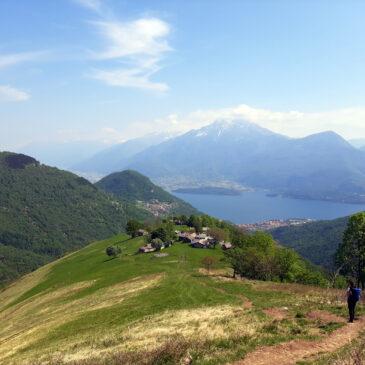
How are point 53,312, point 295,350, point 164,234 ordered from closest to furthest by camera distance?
point 295,350
point 53,312
point 164,234

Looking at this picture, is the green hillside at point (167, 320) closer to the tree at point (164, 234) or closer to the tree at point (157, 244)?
the tree at point (157, 244)

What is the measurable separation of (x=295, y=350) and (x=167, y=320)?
55.8ft

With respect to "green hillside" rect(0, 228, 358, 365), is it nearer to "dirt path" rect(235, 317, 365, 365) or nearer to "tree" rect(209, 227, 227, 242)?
"dirt path" rect(235, 317, 365, 365)

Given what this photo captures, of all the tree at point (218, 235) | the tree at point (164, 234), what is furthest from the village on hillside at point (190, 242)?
the tree at point (164, 234)

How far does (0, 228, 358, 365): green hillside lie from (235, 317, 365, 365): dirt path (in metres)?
0.61

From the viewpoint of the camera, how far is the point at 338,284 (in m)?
95.2

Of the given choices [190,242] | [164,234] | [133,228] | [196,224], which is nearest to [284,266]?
[190,242]

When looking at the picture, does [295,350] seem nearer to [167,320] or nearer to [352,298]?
[352,298]

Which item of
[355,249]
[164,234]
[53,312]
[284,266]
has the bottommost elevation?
[53,312]

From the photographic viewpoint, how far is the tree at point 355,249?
70625 millimetres

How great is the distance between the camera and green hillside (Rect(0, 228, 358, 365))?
89.8 feet

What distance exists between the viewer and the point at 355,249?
72.1 m

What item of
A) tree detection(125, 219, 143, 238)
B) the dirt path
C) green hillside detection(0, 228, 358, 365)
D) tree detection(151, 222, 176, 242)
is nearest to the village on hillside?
Result: tree detection(151, 222, 176, 242)

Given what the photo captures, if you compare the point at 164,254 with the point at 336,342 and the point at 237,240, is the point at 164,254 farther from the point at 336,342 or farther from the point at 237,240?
the point at 336,342
